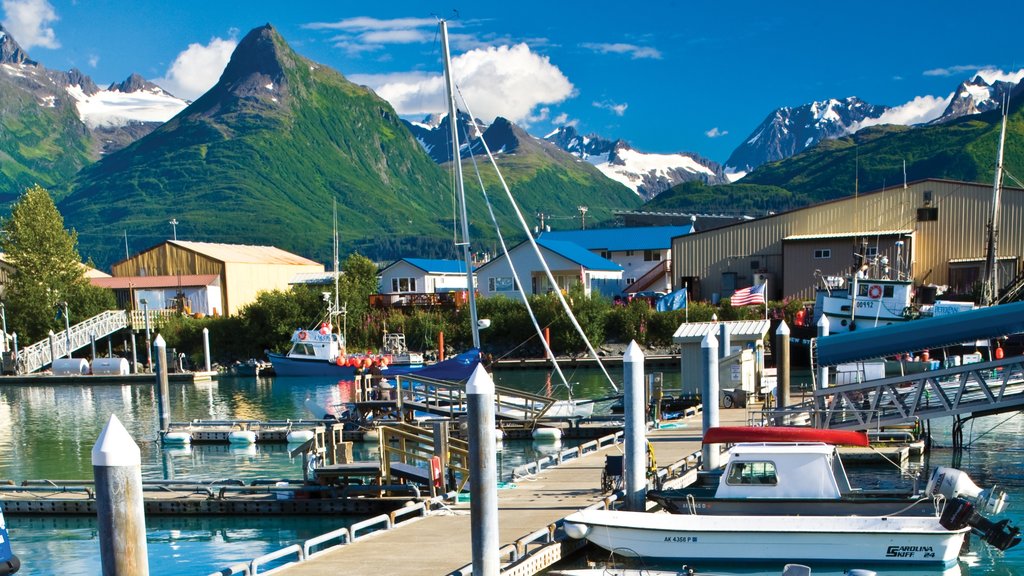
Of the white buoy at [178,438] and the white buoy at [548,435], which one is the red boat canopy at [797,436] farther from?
the white buoy at [178,438]

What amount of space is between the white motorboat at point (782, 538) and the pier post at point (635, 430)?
129cm

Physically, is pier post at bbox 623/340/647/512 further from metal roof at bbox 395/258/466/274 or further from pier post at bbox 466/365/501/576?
metal roof at bbox 395/258/466/274

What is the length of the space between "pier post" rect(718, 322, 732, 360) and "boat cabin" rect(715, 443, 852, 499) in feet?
57.5

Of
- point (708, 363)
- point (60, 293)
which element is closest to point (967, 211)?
point (708, 363)

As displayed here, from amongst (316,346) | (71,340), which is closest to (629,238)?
(316,346)

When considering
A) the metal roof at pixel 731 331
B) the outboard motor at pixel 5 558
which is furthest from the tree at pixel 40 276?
the outboard motor at pixel 5 558

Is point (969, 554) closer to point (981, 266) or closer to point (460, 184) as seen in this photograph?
point (460, 184)

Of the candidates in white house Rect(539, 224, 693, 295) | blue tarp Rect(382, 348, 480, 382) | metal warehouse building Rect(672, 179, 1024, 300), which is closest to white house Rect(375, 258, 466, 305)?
white house Rect(539, 224, 693, 295)

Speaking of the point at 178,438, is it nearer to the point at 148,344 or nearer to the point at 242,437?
the point at 242,437

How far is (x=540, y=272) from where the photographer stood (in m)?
87.2

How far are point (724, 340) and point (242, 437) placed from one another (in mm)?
19318

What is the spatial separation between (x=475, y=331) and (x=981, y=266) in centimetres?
4362

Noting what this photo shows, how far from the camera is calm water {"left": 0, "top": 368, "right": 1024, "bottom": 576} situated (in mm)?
24547

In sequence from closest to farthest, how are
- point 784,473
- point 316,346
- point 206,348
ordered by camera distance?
point 784,473 → point 316,346 → point 206,348
